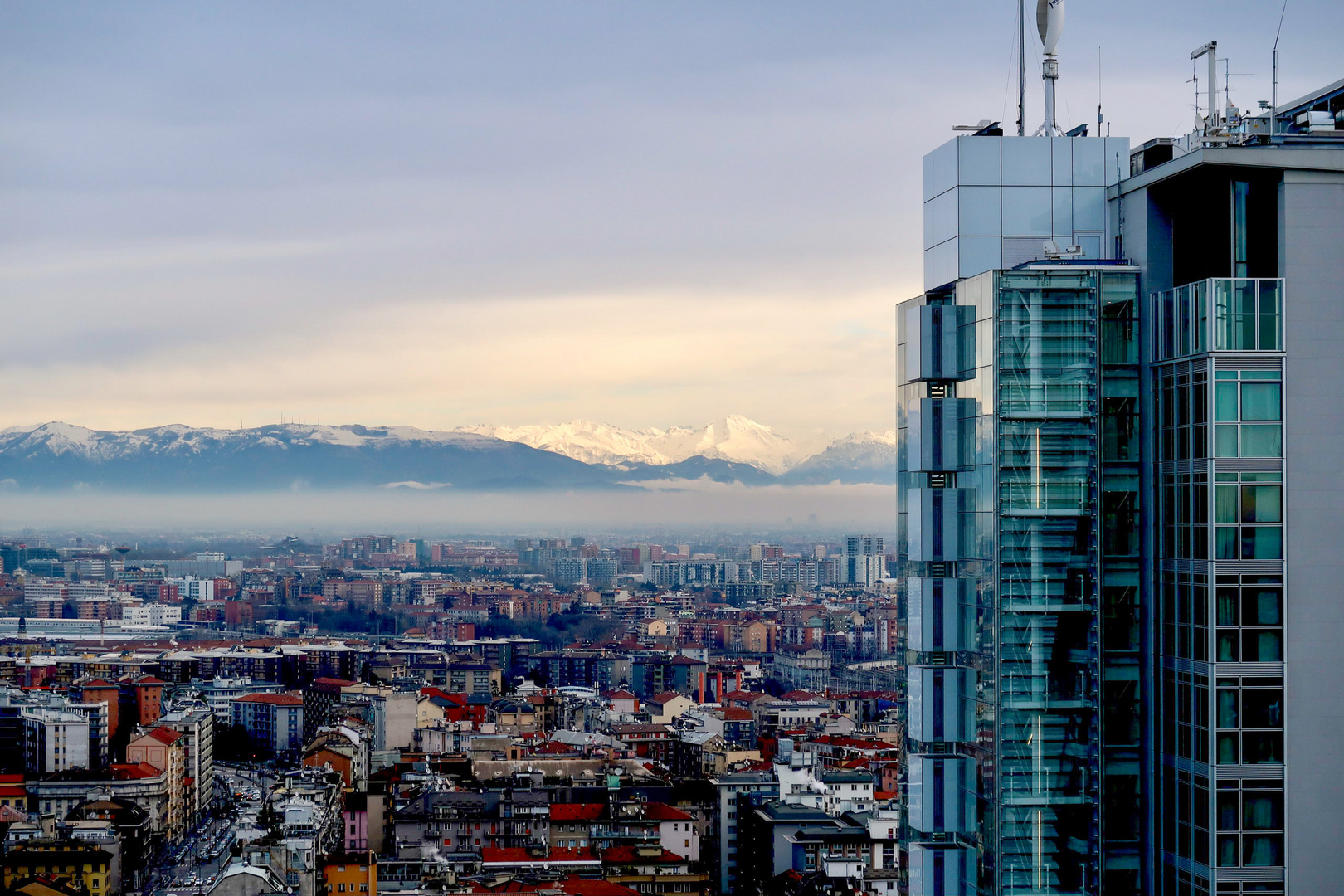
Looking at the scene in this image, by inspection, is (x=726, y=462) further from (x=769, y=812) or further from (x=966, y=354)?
(x=966, y=354)

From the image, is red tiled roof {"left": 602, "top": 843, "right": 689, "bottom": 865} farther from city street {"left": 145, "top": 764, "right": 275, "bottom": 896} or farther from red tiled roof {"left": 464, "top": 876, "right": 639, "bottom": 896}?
city street {"left": 145, "top": 764, "right": 275, "bottom": 896}

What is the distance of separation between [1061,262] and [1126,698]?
6.27ft

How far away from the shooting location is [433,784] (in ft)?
92.3

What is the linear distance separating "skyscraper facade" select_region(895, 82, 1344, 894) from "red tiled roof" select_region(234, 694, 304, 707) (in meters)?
38.2

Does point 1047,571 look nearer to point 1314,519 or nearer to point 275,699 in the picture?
point 1314,519

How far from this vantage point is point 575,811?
2600 centimetres

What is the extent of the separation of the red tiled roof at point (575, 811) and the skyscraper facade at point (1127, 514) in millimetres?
Result: 18512

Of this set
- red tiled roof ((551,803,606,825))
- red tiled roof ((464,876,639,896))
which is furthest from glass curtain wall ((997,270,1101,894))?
red tiled roof ((551,803,606,825))

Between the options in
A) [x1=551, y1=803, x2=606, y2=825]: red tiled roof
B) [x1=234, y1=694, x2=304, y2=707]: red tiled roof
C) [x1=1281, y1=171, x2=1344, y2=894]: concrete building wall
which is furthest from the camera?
[x1=234, y1=694, x2=304, y2=707]: red tiled roof

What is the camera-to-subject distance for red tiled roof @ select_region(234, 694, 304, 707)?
4391cm

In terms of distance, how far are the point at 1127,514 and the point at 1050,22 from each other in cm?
233

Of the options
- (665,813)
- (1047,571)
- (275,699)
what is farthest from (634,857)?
(275,699)

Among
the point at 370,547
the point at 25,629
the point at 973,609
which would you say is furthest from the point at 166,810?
the point at 370,547

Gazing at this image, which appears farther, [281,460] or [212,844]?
[281,460]
